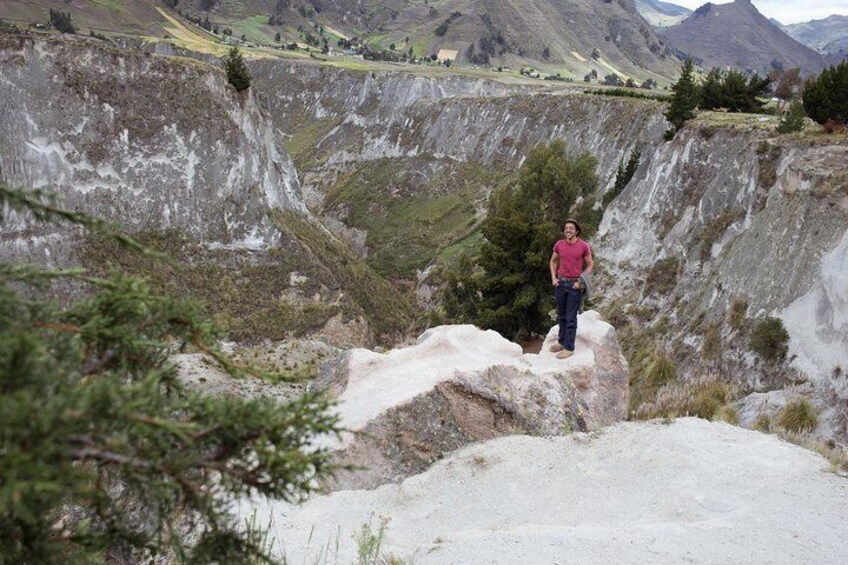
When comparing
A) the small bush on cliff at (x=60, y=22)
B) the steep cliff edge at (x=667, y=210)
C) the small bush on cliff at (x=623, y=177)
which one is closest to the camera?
the steep cliff edge at (x=667, y=210)

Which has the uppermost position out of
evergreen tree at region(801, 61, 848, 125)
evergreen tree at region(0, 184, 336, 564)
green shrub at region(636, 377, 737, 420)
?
evergreen tree at region(801, 61, 848, 125)

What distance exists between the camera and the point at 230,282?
115 ft

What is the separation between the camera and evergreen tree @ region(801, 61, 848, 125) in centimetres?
2091

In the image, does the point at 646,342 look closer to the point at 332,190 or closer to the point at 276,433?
the point at 276,433

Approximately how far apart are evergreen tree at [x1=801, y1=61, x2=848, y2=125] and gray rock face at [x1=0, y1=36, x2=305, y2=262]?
28815 millimetres

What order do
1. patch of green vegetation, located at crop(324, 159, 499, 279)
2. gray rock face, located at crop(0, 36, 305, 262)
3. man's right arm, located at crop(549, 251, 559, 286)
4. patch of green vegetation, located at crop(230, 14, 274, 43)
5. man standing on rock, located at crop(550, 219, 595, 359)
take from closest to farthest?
man standing on rock, located at crop(550, 219, 595, 359)
man's right arm, located at crop(549, 251, 559, 286)
gray rock face, located at crop(0, 36, 305, 262)
patch of green vegetation, located at crop(324, 159, 499, 279)
patch of green vegetation, located at crop(230, 14, 274, 43)

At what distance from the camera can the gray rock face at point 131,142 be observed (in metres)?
31.6

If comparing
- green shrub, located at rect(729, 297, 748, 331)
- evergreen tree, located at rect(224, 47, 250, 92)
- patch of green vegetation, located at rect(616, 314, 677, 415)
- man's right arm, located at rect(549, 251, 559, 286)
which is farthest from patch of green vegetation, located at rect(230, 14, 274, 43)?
man's right arm, located at rect(549, 251, 559, 286)

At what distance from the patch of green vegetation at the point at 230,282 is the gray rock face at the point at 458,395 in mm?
22446

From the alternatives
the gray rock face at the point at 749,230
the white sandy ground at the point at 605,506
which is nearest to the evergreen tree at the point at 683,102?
the gray rock face at the point at 749,230

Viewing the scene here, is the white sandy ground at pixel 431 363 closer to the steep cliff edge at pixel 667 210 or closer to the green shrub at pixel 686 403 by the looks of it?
the green shrub at pixel 686 403

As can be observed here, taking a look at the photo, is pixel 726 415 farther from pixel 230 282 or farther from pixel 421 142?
pixel 421 142

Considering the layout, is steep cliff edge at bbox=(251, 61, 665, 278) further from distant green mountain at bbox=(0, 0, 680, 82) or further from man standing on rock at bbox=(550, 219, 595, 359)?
distant green mountain at bbox=(0, 0, 680, 82)

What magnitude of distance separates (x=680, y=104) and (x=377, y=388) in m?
29.7
